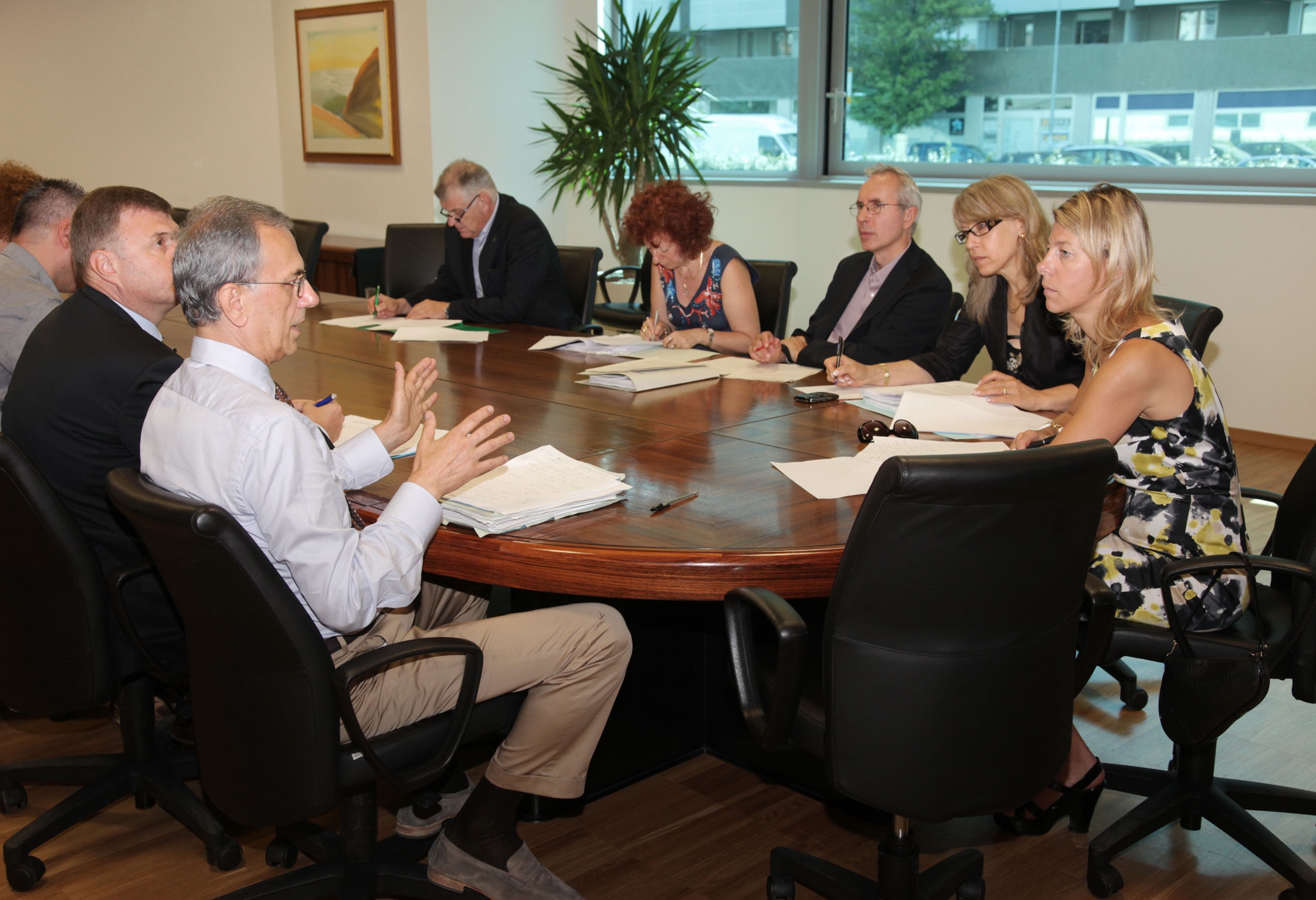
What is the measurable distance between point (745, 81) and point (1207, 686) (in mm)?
5825

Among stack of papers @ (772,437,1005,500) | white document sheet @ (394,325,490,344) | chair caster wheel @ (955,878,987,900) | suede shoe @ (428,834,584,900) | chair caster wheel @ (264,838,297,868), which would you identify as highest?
white document sheet @ (394,325,490,344)

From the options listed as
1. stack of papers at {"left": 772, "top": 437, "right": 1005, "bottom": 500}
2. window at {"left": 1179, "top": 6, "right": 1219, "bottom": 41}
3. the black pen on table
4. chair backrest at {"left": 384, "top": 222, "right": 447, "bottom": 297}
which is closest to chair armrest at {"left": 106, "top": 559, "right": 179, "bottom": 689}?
the black pen on table

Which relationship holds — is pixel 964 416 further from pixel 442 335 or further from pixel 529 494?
pixel 442 335

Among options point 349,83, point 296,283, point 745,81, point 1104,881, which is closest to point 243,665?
point 296,283

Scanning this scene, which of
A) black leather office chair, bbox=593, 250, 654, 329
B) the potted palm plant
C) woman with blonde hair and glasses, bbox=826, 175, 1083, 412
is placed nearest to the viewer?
woman with blonde hair and glasses, bbox=826, 175, 1083, 412

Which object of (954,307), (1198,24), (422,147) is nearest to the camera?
(954,307)

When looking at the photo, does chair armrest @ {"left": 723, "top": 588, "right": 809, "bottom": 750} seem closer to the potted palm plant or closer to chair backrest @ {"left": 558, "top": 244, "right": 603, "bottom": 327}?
chair backrest @ {"left": 558, "top": 244, "right": 603, "bottom": 327}

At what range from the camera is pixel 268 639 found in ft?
5.12

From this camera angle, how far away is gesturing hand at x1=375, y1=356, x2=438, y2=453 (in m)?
2.19

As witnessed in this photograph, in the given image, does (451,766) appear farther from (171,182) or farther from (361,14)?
(171,182)

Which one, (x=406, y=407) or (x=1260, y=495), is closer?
(x=406, y=407)

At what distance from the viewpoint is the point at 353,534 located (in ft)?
5.37

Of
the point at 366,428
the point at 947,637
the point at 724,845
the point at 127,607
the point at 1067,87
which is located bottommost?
the point at 724,845

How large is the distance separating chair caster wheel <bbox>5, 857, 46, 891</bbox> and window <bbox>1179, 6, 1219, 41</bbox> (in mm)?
5634
